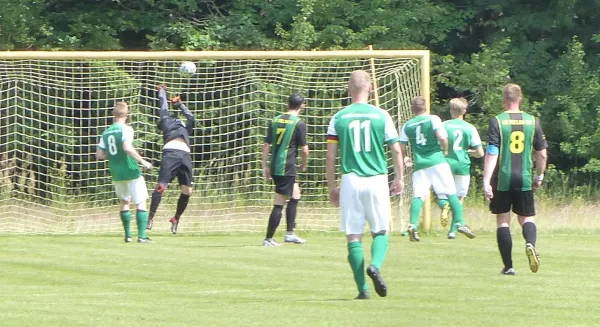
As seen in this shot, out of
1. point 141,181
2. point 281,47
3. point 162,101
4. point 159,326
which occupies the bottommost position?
point 159,326

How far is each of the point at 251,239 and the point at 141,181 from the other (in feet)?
5.86

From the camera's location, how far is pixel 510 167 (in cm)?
1247

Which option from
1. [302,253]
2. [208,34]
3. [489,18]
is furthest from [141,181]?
[489,18]

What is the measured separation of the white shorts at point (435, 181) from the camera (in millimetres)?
16891

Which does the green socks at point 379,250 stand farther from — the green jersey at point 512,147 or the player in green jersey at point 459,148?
the player in green jersey at point 459,148

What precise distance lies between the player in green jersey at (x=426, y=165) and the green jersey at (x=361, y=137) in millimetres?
5960

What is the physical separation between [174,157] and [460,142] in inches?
150

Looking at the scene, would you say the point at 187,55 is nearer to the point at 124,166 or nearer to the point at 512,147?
the point at 124,166

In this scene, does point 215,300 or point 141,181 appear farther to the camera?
point 141,181

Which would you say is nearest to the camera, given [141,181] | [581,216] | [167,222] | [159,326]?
[159,326]

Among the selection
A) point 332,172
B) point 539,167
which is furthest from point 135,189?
point 332,172

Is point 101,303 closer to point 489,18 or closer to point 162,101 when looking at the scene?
point 162,101

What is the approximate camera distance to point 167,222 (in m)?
20.8

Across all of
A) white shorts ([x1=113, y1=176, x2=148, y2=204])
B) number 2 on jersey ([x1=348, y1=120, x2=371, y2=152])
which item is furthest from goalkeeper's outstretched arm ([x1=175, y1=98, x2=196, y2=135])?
number 2 on jersey ([x1=348, y1=120, x2=371, y2=152])
